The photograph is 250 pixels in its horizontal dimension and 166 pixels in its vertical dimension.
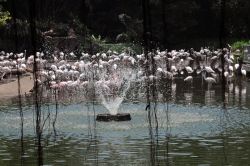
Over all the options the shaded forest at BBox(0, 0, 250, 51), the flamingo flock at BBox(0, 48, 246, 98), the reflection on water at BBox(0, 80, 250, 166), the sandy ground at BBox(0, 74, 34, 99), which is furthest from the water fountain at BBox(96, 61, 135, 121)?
the shaded forest at BBox(0, 0, 250, 51)

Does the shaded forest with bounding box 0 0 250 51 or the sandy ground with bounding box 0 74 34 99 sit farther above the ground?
the shaded forest with bounding box 0 0 250 51

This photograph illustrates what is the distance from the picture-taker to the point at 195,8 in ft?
124

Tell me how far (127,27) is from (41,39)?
21.1 feet

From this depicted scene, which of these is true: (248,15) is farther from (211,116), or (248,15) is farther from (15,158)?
(15,158)

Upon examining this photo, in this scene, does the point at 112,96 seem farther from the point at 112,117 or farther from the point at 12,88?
the point at 12,88

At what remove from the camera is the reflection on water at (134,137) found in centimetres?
776

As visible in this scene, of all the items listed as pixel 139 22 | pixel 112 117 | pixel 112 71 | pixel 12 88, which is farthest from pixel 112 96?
pixel 139 22

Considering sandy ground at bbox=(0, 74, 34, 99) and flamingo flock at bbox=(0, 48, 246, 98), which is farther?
flamingo flock at bbox=(0, 48, 246, 98)

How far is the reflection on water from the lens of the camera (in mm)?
7756

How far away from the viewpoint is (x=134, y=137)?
957cm

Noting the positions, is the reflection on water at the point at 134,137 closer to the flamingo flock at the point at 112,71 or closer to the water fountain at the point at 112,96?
the water fountain at the point at 112,96

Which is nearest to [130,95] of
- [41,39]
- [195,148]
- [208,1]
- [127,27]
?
[195,148]

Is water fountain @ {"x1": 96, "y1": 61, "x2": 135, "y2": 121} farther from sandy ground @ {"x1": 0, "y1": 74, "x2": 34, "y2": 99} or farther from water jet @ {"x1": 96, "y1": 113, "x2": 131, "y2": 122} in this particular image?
sandy ground @ {"x1": 0, "y1": 74, "x2": 34, "y2": 99}

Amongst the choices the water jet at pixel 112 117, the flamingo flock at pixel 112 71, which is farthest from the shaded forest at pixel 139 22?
the water jet at pixel 112 117
